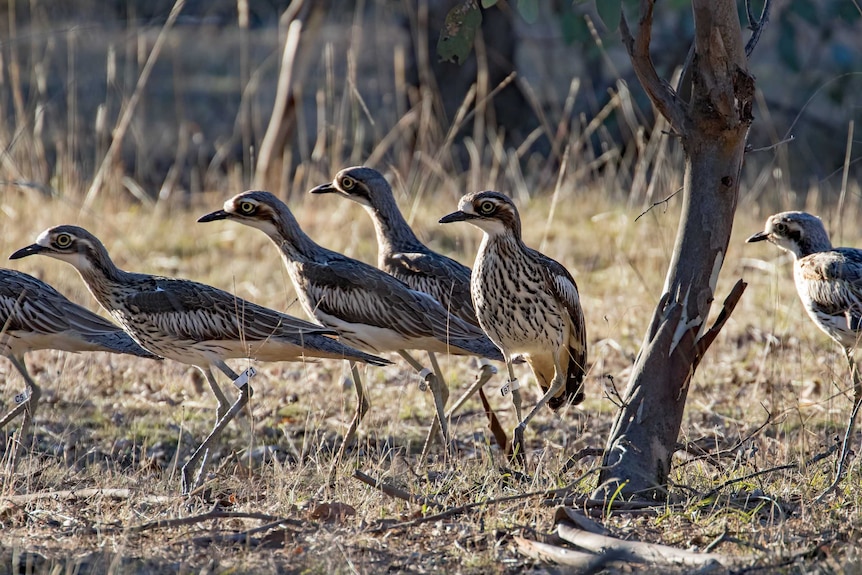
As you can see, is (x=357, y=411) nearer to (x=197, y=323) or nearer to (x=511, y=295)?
(x=197, y=323)

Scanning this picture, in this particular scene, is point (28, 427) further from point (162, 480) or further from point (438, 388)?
point (438, 388)

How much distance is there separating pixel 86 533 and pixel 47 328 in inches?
59.7

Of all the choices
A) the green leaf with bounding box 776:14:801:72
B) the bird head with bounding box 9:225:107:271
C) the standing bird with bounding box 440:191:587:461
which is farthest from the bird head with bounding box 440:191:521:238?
the green leaf with bounding box 776:14:801:72

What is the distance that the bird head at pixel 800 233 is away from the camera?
548 centimetres

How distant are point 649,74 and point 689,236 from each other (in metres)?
0.57

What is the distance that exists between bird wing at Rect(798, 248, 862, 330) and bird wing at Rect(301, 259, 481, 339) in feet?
4.92

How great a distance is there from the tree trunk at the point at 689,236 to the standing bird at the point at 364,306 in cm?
128

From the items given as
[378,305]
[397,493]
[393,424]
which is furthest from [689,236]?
[393,424]

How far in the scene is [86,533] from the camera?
12.8 ft

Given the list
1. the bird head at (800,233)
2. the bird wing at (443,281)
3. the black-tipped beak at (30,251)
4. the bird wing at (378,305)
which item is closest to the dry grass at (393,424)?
the bird wing at (378,305)

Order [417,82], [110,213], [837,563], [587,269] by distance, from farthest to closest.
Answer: [417,82] < [110,213] < [587,269] < [837,563]

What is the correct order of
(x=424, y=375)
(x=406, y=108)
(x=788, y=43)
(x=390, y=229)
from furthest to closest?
Result: 1. (x=406, y=108)
2. (x=788, y=43)
3. (x=390, y=229)
4. (x=424, y=375)

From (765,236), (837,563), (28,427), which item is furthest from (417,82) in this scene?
(837,563)

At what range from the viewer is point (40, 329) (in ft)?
17.0
